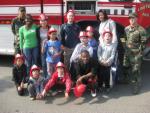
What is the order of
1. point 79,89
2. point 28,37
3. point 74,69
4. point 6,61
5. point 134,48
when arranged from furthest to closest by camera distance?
1. point 6,61
2. point 28,37
3. point 134,48
4. point 74,69
5. point 79,89

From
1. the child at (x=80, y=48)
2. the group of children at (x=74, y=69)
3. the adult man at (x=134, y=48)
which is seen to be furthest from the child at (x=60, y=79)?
the adult man at (x=134, y=48)

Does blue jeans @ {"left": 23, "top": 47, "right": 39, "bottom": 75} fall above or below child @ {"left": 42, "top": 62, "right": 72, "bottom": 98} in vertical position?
above

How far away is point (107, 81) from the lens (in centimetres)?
714

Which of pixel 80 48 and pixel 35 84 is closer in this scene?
pixel 35 84

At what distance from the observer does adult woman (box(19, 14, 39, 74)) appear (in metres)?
7.29

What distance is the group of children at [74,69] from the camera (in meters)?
6.80

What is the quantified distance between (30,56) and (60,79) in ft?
3.14

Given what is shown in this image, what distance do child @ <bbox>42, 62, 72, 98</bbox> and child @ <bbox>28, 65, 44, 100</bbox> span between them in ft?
0.37

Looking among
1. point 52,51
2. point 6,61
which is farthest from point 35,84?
point 6,61

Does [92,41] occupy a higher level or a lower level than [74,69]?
higher

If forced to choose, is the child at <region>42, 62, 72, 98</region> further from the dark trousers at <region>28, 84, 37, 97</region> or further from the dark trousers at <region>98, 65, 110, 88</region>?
the dark trousers at <region>98, 65, 110, 88</region>

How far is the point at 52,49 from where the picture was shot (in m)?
7.11

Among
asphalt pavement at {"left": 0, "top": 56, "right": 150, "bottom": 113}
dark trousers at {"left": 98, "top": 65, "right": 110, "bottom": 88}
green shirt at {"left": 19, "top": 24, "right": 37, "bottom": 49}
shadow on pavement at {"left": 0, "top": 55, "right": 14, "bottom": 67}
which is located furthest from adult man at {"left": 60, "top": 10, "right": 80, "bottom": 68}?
shadow on pavement at {"left": 0, "top": 55, "right": 14, "bottom": 67}

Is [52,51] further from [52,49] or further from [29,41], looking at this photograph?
[29,41]
